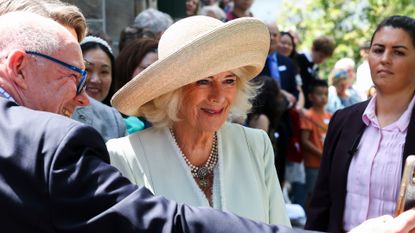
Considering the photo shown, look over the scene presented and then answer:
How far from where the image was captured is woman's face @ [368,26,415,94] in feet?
15.1

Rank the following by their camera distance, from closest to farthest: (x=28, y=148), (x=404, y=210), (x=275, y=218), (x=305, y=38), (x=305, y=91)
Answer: (x=28, y=148), (x=404, y=210), (x=275, y=218), (x=305, y=91), (x=305, y=38)

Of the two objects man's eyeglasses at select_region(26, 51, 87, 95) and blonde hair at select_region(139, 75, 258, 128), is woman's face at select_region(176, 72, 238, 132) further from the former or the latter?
man's eyeglasses at select_region(26, 51, 87, 95)

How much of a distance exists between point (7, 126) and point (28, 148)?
0.33 ft

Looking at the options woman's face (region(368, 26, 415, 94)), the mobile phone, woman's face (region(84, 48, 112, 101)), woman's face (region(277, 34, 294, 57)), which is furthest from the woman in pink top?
woman's face (region(277, 34, 294, 57))

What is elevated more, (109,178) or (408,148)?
(109,178)

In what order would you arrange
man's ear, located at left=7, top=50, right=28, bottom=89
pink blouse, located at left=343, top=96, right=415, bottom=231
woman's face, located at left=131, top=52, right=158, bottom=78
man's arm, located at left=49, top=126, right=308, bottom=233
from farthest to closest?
woman's face, located at left=131, top=52, right=158, bottom=78, pink blouse, located at left=343, top=96, right=415, bottom=231, man's ear, located at left=7, top=50, right=28, bottom=89, man's arm, located at left=49, top=126, right=308, bottom=233

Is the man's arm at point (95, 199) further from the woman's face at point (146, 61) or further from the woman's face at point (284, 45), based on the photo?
the woman's face at point (284, 45)

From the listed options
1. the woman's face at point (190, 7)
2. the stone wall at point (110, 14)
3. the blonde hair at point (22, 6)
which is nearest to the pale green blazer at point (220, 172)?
the blonde hair at point (22, 6)

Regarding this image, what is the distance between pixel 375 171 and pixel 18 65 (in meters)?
2.54

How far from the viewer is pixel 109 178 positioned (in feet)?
7.15

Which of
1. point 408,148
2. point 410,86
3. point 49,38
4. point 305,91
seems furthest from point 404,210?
point 305,91

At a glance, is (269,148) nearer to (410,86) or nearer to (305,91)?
(410,86)

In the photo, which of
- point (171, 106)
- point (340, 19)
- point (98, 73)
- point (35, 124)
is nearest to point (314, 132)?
point (98, 73)

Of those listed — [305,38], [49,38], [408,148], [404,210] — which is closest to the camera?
[49,38]
